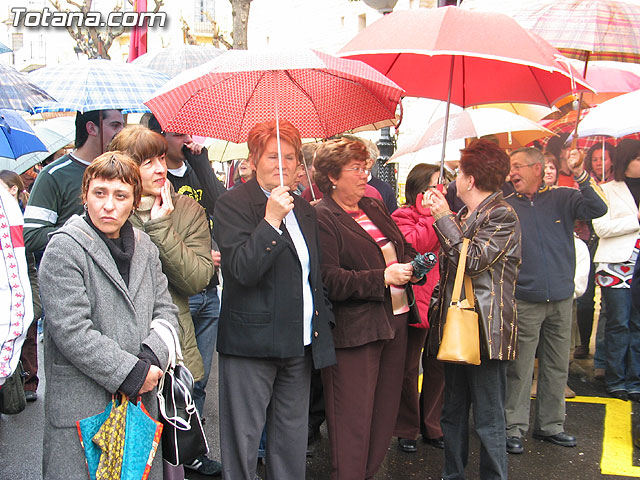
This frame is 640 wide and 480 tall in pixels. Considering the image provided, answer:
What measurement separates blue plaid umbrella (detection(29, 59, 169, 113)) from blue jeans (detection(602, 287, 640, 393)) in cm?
420

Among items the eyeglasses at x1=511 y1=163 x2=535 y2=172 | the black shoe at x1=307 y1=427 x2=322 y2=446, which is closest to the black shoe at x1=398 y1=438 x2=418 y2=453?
the black shoe at x1=307 y1=427 x2=322 y2=446

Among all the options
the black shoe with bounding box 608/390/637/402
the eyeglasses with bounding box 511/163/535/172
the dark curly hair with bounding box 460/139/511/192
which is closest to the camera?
the dark curly hair with bounding box 460/139/511/192

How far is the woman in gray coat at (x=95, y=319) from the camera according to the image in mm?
2891

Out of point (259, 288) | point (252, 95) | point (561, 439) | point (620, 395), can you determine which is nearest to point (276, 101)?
point (252, 95)

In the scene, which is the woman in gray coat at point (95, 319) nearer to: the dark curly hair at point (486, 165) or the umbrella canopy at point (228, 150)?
the dark curly hair at point (486, 165)

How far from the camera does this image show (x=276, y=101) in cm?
374

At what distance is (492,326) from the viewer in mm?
3967

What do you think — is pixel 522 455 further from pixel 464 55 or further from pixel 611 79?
pixel 611 79

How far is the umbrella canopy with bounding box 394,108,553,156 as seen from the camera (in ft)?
18.1

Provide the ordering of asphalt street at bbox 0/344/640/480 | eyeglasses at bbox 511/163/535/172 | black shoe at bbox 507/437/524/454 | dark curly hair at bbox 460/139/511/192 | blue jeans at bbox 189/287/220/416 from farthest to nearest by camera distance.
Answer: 1. eyeglasses at bbox 511/163/535/172
2. black shoe at bbox 507/437/524/454
3. asphalt street at bbox 0/344/640/480
4. blue jeans at bbox 189/287/220/416
5. dark curly hair at bbox 460/139/511/192

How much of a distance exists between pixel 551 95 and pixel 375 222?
4.47ft

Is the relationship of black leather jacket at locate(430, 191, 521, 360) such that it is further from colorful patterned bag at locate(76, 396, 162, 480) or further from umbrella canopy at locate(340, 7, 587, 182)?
colorful patterned bag at locate(76, 396, 162, 480)

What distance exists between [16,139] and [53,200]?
263cm
